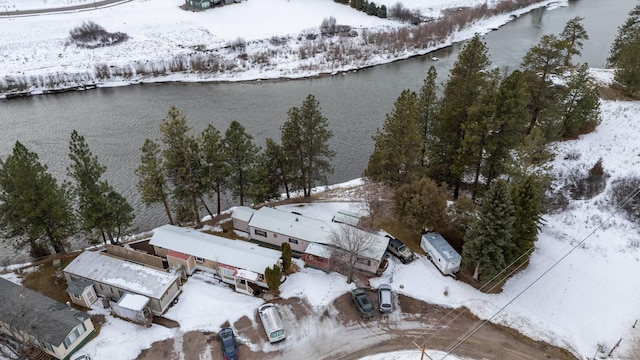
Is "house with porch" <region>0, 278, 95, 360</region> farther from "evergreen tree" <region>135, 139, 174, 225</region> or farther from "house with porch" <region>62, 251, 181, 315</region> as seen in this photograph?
"evergreen tree" <region>135, 139, 174, 225</region>

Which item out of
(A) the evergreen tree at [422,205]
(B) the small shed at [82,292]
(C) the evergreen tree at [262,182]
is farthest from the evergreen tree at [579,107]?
(B) the small shed at [82,292]

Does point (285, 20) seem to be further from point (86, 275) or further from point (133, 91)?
point (86, 275)

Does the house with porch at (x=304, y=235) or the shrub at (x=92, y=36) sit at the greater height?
the shrub at (x=92, y=36)

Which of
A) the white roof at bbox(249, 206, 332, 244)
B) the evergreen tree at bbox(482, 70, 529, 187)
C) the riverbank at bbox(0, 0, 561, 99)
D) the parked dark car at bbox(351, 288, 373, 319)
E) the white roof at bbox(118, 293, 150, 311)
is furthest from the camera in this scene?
the riverbank at bbox(0, 0, 561, 99)

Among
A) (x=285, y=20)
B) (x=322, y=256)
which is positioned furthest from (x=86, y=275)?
(x=285, y=20)

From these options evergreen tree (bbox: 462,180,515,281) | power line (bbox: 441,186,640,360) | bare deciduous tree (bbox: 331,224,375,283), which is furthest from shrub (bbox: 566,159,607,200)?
bare deciduous tree (bbox: 331,224,375,283)

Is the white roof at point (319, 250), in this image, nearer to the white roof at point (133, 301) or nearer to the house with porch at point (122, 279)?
the house with porch at point (122, 279)

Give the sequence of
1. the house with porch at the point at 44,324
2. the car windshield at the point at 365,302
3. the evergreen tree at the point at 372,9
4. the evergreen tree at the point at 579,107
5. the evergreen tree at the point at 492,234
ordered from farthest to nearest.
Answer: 1. the evergreen tree at the point at 372,9
2. the evergreen tree at the point at 579,107
3. the car windshield at the point at 365,302
4. the evergreen tree at the point at 492,234
5. the house with porch at the point at 44,324
